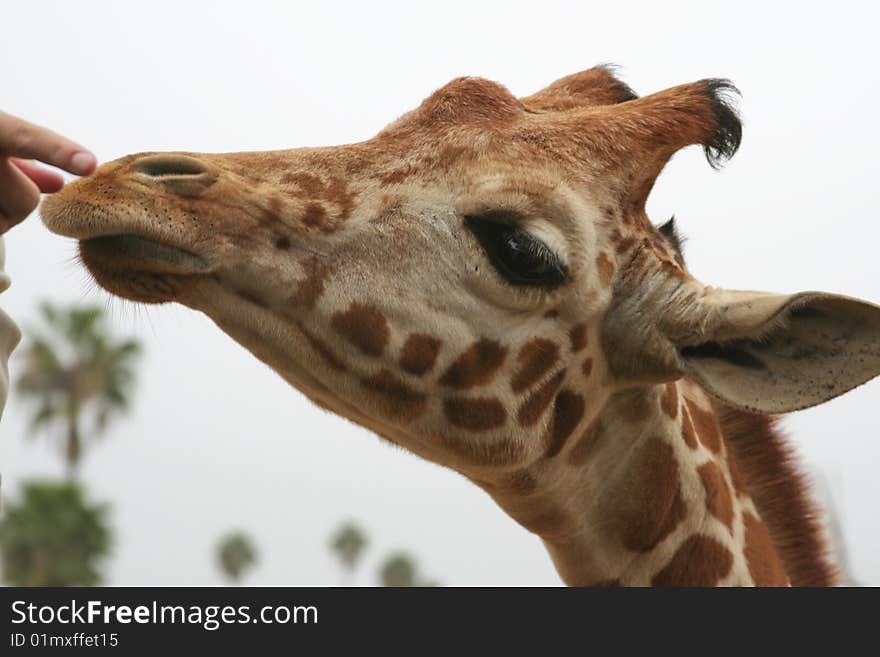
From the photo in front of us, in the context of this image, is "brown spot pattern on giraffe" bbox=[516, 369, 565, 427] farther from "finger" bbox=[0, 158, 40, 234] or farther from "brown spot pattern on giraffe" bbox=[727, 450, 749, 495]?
"finger" bbox=[0, 158, 40, 234]

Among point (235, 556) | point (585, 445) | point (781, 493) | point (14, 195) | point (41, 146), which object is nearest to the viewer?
point (41, 146)

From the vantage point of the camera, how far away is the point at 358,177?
141 inches

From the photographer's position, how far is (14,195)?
261 cm

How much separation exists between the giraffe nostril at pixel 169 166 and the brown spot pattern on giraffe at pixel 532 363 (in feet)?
4.20

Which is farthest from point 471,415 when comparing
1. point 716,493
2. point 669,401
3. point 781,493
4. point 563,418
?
point 781,493

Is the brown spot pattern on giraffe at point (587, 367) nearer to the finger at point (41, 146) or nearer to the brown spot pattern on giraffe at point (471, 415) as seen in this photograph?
the brown spot pattern on giraffe at point (471, 415)

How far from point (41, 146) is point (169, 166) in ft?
2.73

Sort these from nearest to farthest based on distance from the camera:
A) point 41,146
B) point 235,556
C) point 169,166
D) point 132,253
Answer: point 41,146 < point 132,253 < point 169,166 < point 235,556

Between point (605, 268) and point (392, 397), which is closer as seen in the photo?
point (392, 397)

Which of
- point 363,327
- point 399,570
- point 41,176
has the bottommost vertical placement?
point 399,570

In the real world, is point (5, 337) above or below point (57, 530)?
above

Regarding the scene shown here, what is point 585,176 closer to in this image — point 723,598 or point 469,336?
point 469,336

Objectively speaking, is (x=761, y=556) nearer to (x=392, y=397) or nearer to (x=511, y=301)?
(x=511, y=301)

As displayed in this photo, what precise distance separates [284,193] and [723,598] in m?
2.19
